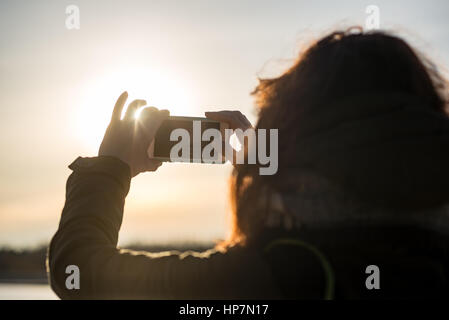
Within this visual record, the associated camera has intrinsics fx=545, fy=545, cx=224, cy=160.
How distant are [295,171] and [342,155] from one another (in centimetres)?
12

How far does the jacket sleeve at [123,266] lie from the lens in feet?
3.87

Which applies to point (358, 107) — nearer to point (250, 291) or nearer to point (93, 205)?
point (250, 291)

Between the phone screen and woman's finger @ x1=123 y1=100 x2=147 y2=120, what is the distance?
28 centimetres

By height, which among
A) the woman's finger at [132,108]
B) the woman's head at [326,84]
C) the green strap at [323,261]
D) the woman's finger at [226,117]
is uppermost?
the woman's finger at [226,117]

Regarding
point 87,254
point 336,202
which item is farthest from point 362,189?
point 87,254

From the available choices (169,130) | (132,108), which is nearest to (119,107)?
(132,108)

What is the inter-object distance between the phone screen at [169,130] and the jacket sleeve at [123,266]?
0.65 metres

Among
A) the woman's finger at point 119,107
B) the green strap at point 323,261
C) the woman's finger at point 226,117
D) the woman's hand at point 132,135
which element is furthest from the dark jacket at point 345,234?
A: the woman's finger at point 226,117

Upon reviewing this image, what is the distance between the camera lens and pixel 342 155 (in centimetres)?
119

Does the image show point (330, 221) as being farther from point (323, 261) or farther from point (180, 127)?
point (180, 127)

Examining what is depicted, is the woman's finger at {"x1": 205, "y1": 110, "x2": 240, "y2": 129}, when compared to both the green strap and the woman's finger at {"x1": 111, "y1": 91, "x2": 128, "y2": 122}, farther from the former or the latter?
the green strap

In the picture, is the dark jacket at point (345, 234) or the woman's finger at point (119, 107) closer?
the dark jacket at point (345, 234)

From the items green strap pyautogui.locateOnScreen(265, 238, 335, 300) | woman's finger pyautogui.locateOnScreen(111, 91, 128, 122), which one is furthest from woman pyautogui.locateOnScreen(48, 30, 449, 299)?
woman's finger pyautogui.locateOnScreen(111, 91, 128, 122)

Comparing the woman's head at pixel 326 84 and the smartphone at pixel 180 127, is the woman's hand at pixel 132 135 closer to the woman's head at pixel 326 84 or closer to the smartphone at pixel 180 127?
the smartphone at pixel 180 127
